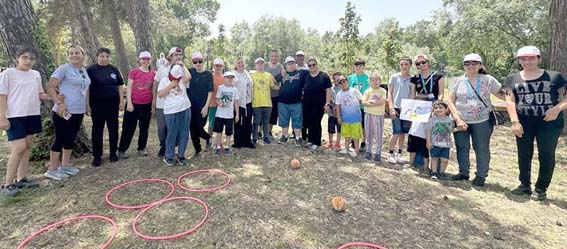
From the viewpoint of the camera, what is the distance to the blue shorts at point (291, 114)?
6469 millimetres

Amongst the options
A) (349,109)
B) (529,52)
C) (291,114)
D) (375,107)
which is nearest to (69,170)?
(291,114)

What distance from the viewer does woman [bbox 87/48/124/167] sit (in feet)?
16.1

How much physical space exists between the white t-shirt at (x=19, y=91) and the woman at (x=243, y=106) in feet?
9.58

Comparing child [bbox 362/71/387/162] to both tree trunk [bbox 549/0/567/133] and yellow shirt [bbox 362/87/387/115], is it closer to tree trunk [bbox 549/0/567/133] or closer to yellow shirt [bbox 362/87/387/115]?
yellow shirt [bbox 362/87/387/115]

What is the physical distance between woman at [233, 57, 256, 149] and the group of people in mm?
20

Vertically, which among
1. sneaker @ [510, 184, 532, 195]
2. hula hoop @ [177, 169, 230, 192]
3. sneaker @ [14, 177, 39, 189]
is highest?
sneaker @ [14, 177, 39, 189]

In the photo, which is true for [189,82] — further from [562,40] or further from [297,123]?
[562,40]

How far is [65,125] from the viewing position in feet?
15.3

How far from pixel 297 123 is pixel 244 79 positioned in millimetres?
1375

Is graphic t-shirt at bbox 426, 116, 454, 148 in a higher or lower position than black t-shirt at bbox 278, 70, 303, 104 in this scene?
lower

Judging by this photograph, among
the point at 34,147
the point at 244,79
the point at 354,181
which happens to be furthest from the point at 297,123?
the point at 34,147

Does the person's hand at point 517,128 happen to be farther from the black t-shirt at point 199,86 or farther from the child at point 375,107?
the black t-shirt at point 199,86

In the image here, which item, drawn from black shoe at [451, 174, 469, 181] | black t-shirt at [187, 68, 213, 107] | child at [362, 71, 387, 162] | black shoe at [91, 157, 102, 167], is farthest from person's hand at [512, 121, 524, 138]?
black shoe at [91, 157, 102, 167]

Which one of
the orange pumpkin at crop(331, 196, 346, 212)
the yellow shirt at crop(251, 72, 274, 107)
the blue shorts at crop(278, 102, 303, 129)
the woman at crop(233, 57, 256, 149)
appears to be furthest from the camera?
the blue shorts at crop(278, 102, 303, 129)
